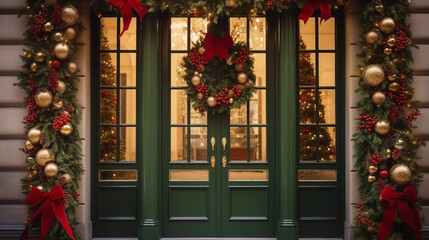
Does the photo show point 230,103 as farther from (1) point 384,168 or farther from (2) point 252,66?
(1) point 384,168

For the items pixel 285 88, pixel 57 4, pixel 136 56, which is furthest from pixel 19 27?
pixel 285 88

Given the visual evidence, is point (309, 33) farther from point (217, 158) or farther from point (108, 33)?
point (108, 33)

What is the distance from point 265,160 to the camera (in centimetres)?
677

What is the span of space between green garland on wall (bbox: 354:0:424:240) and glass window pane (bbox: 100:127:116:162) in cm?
380

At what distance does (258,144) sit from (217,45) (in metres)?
1.72

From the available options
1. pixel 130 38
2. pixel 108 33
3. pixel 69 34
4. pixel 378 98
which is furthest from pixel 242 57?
pixel 69 34

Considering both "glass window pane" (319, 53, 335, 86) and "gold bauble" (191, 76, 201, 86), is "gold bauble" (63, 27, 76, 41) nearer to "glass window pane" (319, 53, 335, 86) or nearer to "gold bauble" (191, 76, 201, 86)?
"gold bauble" (191, 76, 201, 86)

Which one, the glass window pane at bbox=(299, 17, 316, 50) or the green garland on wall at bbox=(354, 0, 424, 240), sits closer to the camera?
the green garland on wall at bbox=(354, 0, 424, 240)

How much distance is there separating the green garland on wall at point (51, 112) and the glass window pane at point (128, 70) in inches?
33.1

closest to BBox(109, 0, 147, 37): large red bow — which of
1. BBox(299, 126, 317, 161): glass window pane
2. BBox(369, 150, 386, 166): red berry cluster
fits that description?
BBox(299, 126, 317, 161): glass window pane

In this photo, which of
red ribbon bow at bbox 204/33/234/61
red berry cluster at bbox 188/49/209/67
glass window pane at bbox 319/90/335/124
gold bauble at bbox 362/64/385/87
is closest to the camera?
gold bauble at bbox 362/64/385/87

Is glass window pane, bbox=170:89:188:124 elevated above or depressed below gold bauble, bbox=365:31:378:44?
below

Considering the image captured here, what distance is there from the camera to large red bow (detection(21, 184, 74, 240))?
5.79 metres

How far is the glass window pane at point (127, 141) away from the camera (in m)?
6.77
